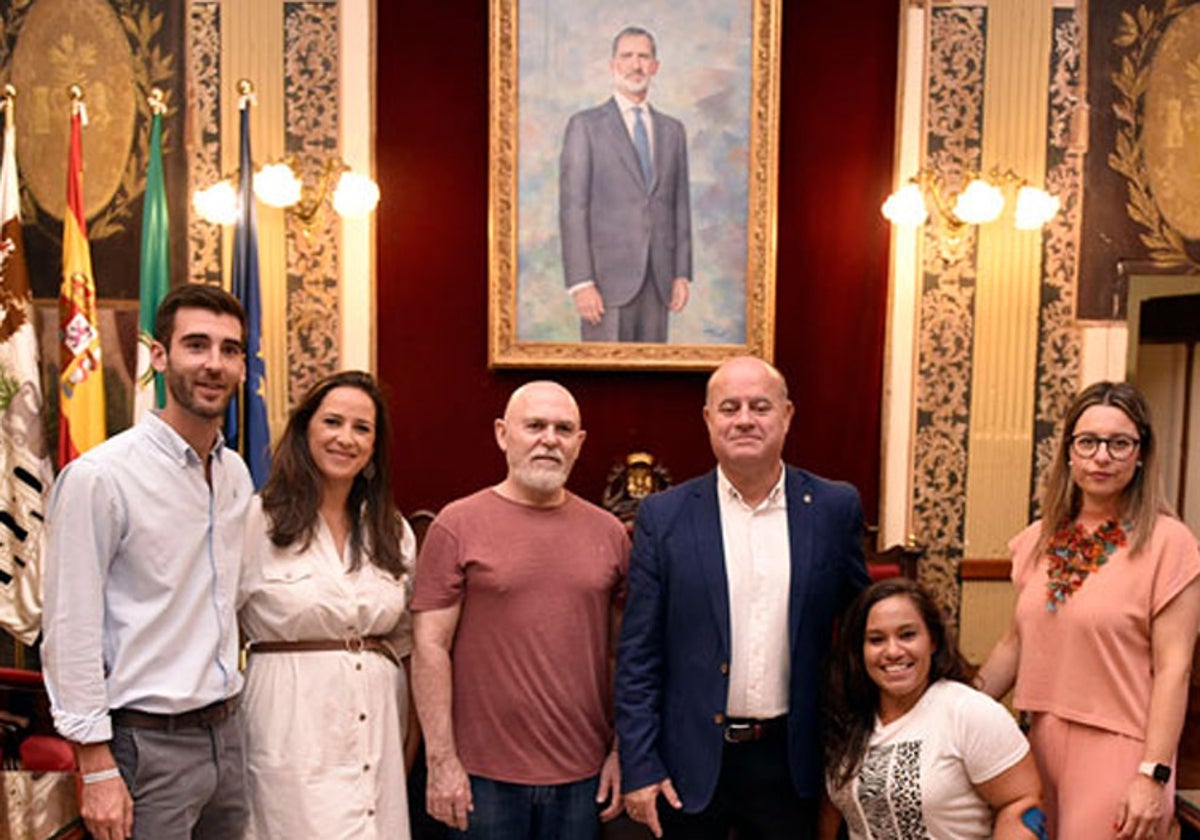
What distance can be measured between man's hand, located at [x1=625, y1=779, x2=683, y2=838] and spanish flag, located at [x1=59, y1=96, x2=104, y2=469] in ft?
9.97

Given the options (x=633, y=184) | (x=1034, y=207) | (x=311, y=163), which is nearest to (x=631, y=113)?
(x=633, y=184)

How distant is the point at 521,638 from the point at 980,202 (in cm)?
360

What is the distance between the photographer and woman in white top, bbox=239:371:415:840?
2160 mm

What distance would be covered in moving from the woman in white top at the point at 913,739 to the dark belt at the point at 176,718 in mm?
1322

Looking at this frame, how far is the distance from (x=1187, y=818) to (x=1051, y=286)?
11.4ft

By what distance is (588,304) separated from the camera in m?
5.02

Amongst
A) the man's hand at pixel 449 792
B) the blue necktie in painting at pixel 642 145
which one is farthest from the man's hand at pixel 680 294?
the man's hand at pixel 449 792

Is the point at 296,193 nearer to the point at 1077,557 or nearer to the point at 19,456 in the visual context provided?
the point at 19,456

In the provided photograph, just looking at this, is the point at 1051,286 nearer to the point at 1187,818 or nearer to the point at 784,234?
the point at 784,234

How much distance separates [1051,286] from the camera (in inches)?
199

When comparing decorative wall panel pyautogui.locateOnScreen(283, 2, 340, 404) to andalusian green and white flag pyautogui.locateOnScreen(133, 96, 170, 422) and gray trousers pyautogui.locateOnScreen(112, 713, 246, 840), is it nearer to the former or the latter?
andalusian green and white flag pyautogui.locateOnScreen(133, 96, 170, 422)

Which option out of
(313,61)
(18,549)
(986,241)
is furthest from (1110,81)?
(18,549)

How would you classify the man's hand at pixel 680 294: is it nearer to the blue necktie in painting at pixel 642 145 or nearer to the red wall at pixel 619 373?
the red wall at pixel 619 373

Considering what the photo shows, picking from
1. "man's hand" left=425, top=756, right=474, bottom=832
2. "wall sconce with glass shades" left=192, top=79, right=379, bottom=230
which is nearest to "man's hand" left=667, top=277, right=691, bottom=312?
"wall sconce with glass shades" left=192, top=79, right=379, bottom=230
